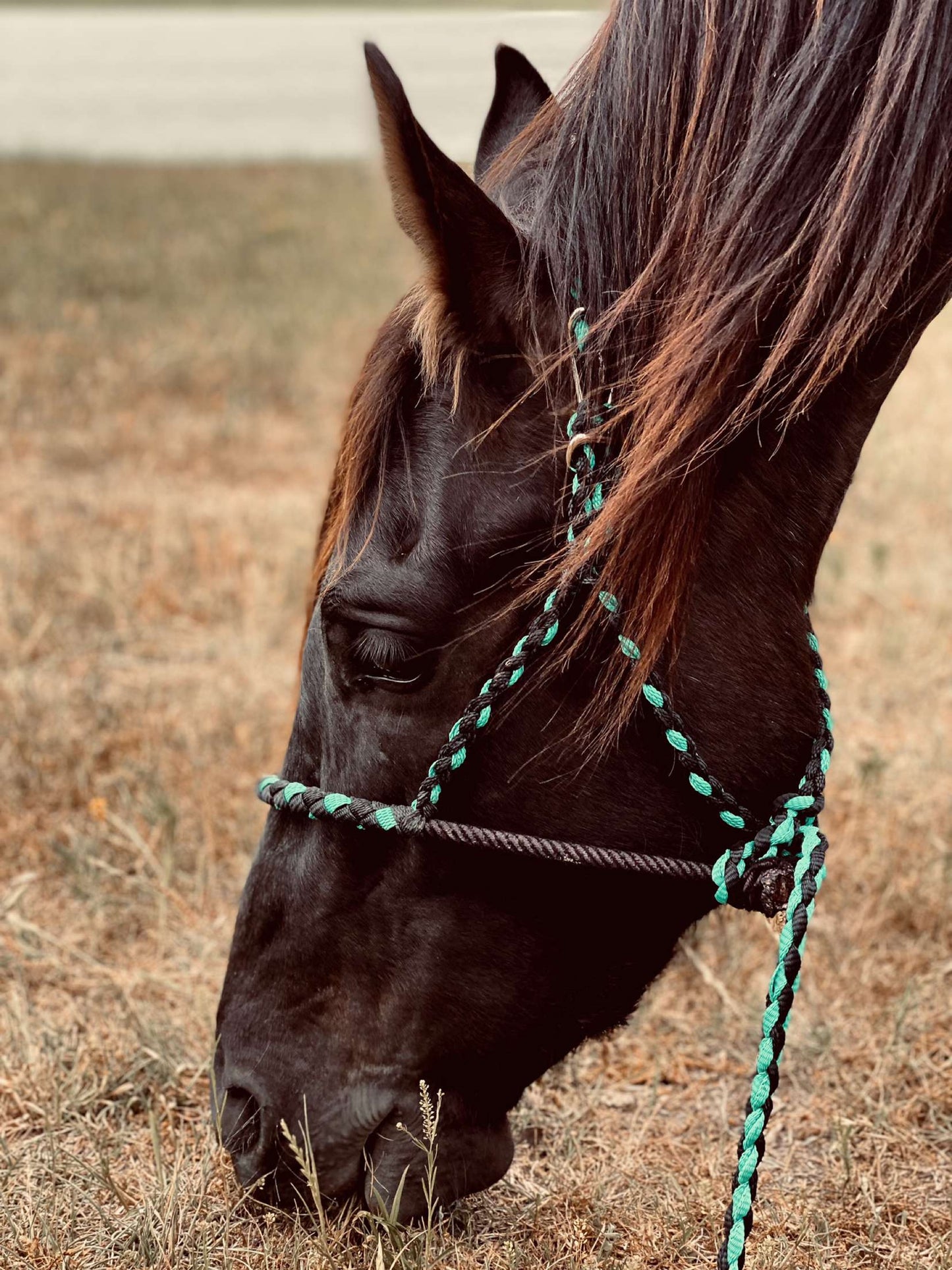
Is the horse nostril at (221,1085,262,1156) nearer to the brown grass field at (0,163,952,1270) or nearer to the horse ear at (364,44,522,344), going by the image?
the brown grass field at (0,163,952,1270)

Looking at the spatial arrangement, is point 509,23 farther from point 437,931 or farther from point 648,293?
point 437,931

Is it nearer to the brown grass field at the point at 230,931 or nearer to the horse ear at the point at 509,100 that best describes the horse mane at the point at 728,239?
the horse ear at the point at 509,100

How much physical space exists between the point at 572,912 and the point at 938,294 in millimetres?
841

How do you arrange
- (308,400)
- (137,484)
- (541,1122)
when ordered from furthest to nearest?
(308,400) → (137,484) → (541,1122)

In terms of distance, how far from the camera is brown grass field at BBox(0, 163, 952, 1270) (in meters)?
1.80

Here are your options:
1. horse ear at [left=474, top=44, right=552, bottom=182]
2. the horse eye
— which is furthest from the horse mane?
horse ear at [left=474, top=44, right=552, bottom=182]

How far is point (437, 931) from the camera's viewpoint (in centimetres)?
151

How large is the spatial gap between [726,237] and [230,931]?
1.86 m

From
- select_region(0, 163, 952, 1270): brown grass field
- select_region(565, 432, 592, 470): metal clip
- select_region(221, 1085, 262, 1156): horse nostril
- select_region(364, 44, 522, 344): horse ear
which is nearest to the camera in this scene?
select_region(364, 44, 522, 344): horse ear

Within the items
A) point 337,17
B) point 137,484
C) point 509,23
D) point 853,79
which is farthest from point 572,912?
point 337,17

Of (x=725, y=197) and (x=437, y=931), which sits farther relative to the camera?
(x=437, y=931)

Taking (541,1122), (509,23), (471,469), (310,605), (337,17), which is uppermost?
(337,17)

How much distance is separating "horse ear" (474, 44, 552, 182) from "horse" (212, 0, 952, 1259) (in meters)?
0.29

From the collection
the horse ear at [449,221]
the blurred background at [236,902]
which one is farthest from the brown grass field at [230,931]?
the horse ear at [449,221]
